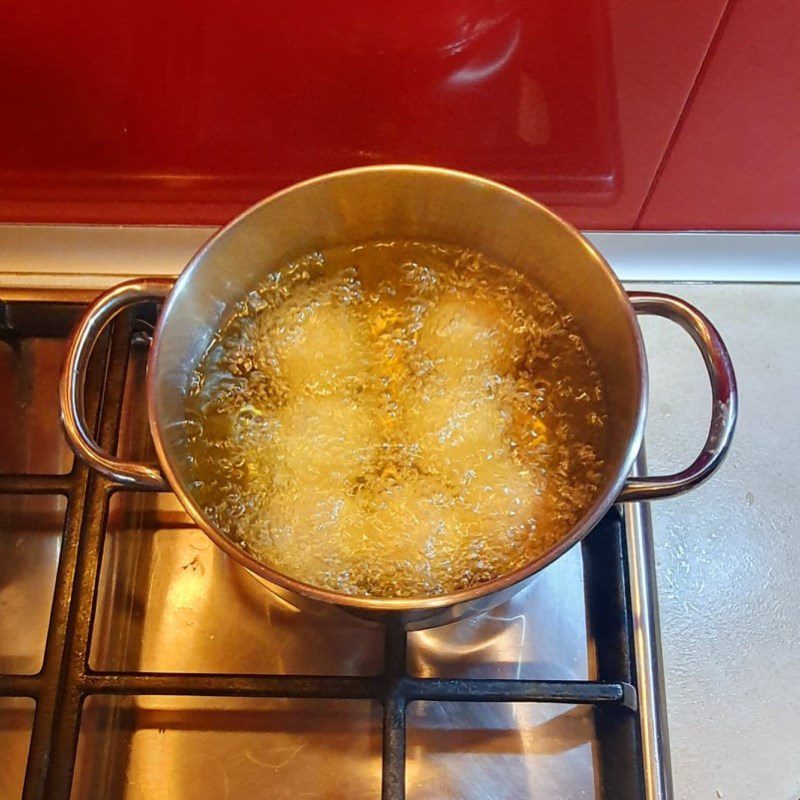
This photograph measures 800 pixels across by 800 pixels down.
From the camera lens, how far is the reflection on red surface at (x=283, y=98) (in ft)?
1.68

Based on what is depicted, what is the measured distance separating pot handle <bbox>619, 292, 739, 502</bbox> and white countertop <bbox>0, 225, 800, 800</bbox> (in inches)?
7.3

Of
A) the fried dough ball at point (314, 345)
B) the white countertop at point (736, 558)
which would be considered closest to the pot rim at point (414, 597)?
the fried dough ball at point (314, 345)

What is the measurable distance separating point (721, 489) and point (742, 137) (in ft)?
0.95

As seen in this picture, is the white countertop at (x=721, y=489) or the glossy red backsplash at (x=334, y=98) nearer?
the glossy red backsplash at (x=334, y=98)

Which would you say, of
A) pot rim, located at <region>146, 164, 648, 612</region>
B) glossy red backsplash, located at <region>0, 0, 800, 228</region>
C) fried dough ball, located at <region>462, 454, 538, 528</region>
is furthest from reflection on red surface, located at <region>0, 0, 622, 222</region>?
fried dough ball, located at <region>462, 454, 538, 528</region>

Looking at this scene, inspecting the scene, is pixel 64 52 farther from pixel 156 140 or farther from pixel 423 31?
pixel 423 31

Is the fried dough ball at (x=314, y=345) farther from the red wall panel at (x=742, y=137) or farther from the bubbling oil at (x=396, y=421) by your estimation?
the red wall panel at (x=742, y=137)

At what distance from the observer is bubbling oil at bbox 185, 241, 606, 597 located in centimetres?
57

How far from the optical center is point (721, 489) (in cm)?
70

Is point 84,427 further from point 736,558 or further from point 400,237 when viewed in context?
point 736,558

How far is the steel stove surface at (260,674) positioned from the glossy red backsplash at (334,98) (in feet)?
0.47

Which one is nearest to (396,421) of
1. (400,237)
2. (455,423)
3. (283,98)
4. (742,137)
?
(455,423)

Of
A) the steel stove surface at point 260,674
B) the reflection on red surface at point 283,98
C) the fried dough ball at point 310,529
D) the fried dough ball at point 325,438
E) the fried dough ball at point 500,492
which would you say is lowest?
the steel stove surface at point 260,674

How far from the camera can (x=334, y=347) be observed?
0.64 m
